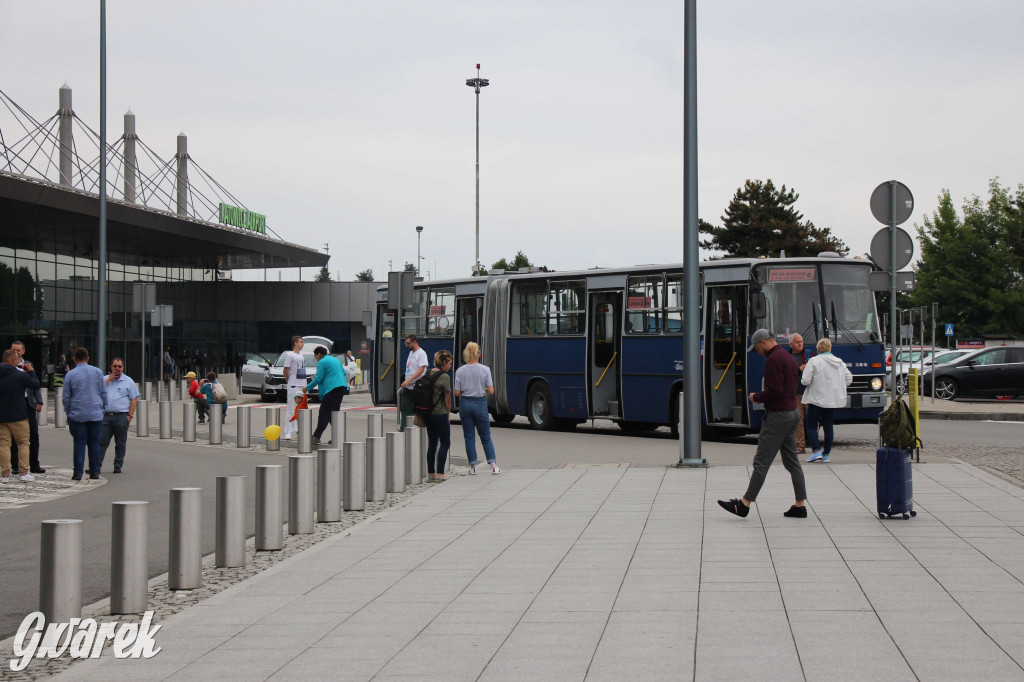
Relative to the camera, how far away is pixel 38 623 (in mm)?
6711

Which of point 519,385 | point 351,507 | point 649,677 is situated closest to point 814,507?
point 351,507

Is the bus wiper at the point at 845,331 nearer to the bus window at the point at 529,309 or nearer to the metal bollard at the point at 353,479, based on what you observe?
the bus window at the point at 529,309

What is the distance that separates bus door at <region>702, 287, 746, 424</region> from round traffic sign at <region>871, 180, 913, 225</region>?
7.05 metres

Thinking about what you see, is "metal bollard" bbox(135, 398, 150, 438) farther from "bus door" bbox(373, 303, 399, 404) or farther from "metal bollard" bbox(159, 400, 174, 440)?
"bus door" bbox(373, 303, 399, 404)

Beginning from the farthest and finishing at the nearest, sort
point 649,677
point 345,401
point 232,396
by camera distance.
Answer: point 232,396 < point 345,401 < point 649,677

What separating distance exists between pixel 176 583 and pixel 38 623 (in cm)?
146

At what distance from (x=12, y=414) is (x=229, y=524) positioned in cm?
774

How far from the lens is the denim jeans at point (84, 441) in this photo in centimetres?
1578

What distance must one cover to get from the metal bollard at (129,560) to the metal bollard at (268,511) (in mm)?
2254

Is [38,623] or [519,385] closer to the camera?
[38,623]

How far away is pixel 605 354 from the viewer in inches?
922

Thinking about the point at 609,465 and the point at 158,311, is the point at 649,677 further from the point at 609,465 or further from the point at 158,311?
the point at 158,311

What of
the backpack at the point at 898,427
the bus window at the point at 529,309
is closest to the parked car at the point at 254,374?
the bus window at the point at 529,309

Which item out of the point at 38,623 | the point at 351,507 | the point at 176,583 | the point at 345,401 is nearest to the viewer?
the point at 38,623
